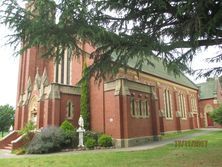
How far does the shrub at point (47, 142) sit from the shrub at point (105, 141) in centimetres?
320

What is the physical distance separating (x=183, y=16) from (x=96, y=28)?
2980mm

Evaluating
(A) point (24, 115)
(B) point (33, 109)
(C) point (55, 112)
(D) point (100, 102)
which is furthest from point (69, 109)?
(A) point (24, 115)

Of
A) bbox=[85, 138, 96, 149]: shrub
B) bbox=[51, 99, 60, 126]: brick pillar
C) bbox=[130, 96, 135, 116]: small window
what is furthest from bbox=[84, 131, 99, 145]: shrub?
bbox=[130, 96, 135, 116]: small window

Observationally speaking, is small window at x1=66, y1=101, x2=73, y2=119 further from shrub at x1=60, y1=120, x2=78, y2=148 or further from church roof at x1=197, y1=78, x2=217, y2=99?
church roof at x1=197, y1=78, x2=217, y2=99

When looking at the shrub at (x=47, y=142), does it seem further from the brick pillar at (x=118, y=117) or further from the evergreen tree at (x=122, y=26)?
the evergreen tree at (x=122, y=26)

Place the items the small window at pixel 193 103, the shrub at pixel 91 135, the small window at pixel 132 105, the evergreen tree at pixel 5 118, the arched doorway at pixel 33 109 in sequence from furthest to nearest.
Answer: the evergreen tree at pixel 5 118 < the small window at pixel 193 103 < the arched doorway at pixel 33 109 < the small window at pixel 132 105 < the shrub at pixel 91 135

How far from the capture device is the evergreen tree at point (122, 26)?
7.66m

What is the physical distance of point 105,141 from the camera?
21125 mm

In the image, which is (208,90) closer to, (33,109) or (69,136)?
(33,109)

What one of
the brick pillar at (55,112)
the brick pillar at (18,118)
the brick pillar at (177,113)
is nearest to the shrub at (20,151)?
the brick pillar at (55,112)

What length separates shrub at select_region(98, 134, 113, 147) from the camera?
21109 mm

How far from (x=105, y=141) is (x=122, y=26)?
545 inches

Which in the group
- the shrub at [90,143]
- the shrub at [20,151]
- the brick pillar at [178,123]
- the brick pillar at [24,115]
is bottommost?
the shrub at [20,151]

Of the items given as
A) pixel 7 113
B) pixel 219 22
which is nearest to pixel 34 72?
pixel 219 22
